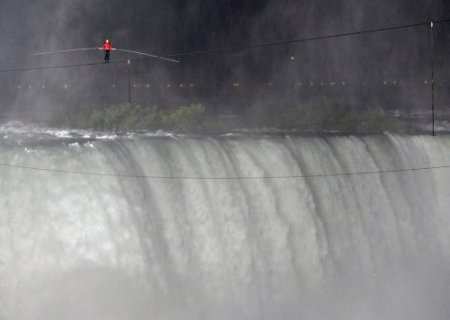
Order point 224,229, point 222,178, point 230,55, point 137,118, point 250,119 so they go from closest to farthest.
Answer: point 224,229 → point 222,178 → point 137,118 → point 250,119 → point 230,55

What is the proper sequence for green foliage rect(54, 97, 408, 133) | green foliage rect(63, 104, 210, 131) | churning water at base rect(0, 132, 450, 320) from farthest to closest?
green foliage rect(54, 97, 408, 133) → green foliage rect(63, 104, 210, 131) → churning water at base rect(0, 132, 450, 320)

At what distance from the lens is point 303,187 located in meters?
14.9

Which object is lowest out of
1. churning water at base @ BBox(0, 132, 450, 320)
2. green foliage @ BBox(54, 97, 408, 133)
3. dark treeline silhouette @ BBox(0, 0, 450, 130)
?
churning water at base @ BBox(0, 132, 450, 320)

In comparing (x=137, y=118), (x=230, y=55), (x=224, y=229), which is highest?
(x=230, y=55)

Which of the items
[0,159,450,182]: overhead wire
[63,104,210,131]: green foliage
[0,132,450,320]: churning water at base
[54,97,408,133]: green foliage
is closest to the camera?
[0,132,450,320]: churning water at base

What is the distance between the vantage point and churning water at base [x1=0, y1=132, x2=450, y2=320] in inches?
465

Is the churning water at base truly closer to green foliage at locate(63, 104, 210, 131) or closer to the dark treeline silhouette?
green foliage at locate(63, 104, 210, 131)

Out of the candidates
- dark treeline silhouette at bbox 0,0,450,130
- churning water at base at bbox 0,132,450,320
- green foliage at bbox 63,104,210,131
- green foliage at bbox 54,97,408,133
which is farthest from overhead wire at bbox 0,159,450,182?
dark treeline silhouette at bbox 0,0,450,130

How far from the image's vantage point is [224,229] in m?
13.5

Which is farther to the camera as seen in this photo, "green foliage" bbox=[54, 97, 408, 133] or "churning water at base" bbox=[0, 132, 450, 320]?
"green foliage" bbox=[54, 97, 408, 133]

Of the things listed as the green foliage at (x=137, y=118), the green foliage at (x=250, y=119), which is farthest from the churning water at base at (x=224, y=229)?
the green foliage at (x=137, y=118)

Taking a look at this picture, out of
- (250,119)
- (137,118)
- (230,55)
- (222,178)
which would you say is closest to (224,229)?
(222,178)

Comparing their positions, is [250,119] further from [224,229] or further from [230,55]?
[224,229]

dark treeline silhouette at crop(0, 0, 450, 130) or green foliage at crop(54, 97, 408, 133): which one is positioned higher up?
dark treeline silhouette at crop(0, 0, 450, 130)
